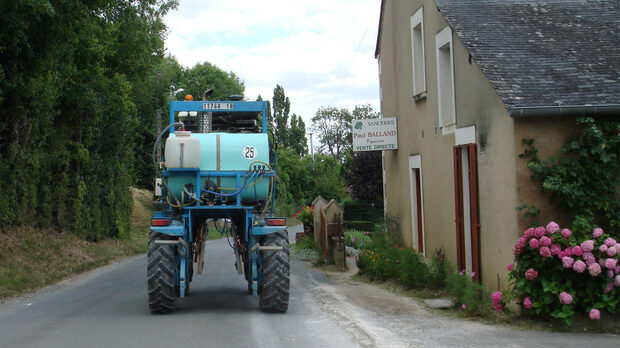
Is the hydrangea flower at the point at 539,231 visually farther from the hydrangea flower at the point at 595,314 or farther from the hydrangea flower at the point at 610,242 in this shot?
the hydrangea flower at the point at 595,314

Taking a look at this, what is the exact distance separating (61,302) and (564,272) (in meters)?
8.60

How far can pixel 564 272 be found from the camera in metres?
8.18

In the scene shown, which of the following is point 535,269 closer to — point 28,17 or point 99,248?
point 28,17

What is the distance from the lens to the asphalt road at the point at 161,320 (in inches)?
301

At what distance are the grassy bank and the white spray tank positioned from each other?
5326mm

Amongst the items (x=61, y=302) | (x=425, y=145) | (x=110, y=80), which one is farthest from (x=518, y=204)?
(x=110, y=80)

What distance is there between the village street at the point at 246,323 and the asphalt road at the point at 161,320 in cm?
1

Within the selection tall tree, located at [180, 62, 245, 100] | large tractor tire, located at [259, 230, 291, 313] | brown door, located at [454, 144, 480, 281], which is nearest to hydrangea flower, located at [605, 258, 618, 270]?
brown door, located at [454, 144, 480, 281]

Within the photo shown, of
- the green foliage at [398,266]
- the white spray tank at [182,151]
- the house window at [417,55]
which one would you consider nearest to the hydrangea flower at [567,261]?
the green foliage at [398,266]

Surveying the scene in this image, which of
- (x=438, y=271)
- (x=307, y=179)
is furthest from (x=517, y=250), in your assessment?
(x=307, y=179)

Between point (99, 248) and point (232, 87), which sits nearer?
point (99, 248)

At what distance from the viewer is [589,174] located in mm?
8516

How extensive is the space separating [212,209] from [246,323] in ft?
6.30

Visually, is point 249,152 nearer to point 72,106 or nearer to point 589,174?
point 589,174
